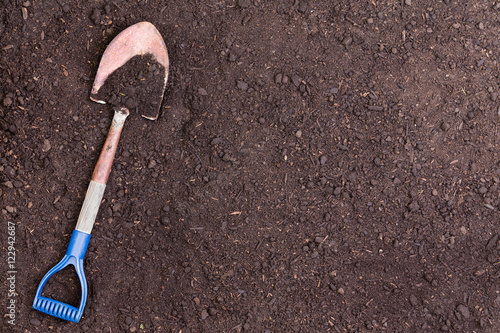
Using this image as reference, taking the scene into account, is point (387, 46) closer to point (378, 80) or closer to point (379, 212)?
point (378, 80)

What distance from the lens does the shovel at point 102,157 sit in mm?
1737

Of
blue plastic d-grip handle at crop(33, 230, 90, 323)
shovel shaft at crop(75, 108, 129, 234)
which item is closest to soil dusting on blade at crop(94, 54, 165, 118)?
shovel shaft at crop(75, 108, 129, 234)

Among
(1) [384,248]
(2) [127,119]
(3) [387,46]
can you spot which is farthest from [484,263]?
(2) [127,119]

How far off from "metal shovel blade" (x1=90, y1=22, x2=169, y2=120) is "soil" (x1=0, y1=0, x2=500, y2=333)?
0.23 feet

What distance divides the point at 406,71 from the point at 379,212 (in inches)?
27.9

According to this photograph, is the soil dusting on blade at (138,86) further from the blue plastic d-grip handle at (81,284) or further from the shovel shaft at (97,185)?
the blue plastic d-grip handle at (81,284)

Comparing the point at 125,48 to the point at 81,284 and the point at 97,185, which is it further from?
the point at 81,284

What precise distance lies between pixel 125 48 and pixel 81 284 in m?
1.10

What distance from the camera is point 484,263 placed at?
191 cm

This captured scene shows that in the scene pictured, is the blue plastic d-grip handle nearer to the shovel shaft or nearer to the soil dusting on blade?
the shovel shaft

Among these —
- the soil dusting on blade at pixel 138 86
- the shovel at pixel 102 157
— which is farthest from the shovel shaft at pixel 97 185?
the soil dusting on blade at pixel 138 86

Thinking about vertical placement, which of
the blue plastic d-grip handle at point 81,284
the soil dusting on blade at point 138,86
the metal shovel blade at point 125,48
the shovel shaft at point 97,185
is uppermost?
the metal shovel blade at point 125,48

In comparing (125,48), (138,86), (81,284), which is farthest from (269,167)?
(81,284)

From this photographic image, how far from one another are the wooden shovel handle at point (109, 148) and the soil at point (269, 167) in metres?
0.06
